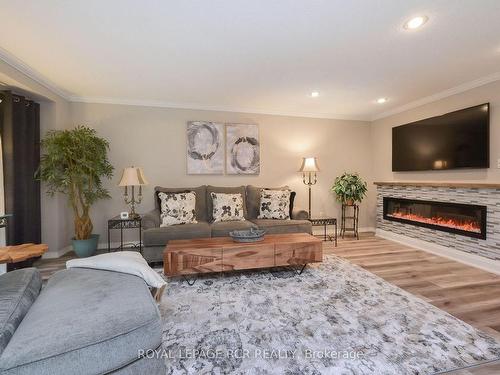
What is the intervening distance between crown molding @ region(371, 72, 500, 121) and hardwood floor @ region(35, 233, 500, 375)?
7.59 ft

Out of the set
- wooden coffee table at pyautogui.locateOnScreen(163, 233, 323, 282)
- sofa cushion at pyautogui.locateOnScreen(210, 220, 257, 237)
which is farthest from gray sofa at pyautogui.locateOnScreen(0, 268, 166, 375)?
sofa cushion at pyautogui.locateOnScreen(210, 220, 257, 237)

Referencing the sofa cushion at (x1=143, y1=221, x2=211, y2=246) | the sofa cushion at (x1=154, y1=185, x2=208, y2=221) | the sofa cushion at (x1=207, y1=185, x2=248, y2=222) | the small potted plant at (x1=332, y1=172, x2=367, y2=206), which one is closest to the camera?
the sofa cushion at (x1=143, y1=221, x2=211, y2=246)

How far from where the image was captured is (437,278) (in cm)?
281

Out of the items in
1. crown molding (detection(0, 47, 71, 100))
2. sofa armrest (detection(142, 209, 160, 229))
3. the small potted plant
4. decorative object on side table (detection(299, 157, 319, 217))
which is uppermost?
crown molding (detection(0, 47, 71, 100))

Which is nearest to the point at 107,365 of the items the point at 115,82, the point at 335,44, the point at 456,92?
the point at 335,44

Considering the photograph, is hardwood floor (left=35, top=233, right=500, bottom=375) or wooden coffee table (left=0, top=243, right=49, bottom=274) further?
hardwood floor (left=35, top=233, right=500, bottom=375)

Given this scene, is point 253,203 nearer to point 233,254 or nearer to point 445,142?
point 233,254

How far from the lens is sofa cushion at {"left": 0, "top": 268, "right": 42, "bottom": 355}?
1.05 metres

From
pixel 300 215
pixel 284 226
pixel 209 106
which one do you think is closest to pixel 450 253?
pixel 300 215

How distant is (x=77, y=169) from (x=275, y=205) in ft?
9.08

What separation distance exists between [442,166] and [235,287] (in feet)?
11.4

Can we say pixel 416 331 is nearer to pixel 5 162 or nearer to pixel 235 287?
pixel 235 287

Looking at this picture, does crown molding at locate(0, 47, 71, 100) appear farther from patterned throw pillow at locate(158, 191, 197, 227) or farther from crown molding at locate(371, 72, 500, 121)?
crown molding at locate(371, 72, 500, 121)

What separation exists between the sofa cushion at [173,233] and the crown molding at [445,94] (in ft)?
12.8
